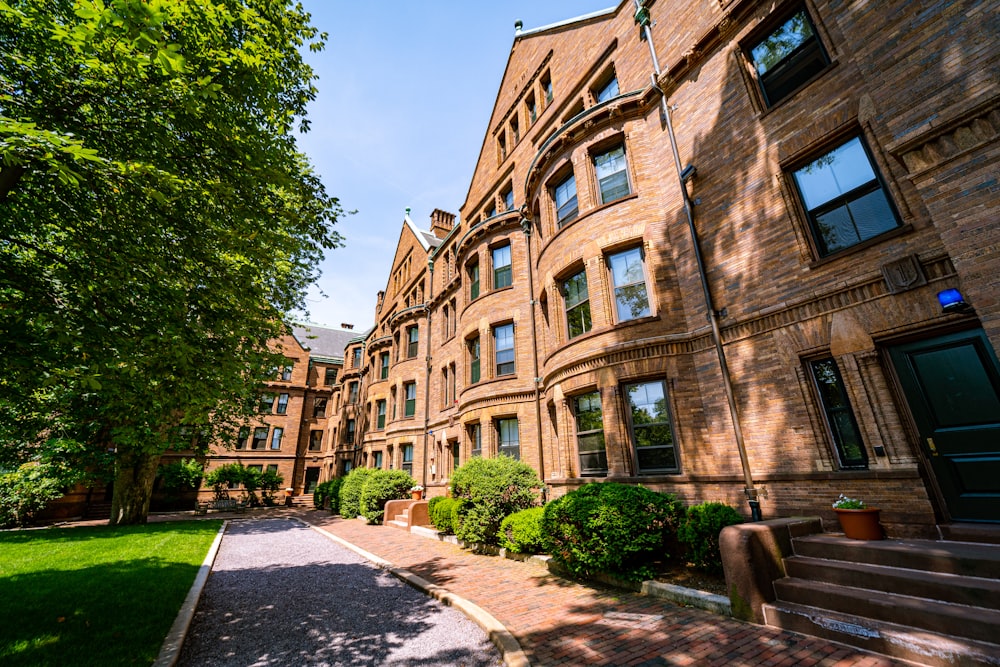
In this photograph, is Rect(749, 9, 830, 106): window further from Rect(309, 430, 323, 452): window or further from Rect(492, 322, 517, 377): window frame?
Rect(309, 430, 323, 452): window

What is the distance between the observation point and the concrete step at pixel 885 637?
3.40m

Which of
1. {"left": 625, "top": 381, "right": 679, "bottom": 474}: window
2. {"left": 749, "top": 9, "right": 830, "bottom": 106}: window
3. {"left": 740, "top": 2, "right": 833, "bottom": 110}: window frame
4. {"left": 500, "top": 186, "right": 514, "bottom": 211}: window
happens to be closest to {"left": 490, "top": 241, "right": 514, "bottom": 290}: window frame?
{"left": 500, "top": 186, "right": 514, "bottom": 211}: window

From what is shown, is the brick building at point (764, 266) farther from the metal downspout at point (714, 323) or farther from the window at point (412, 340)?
the window at point (412, 340)

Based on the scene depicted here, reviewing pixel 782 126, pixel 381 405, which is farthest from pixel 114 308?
pixel 381 405

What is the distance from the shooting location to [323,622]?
18.9 feet

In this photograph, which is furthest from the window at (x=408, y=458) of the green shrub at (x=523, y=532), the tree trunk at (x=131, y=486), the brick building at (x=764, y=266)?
the green shrub at (x=523, y=532)

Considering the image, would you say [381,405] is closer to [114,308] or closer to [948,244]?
[114,308]

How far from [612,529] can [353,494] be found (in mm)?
16406

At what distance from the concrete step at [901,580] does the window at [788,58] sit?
26.6 ft

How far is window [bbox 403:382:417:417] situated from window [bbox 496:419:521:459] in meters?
8.08

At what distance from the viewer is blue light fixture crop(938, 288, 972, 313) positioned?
524 cm

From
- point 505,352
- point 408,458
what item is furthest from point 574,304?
point 408,458

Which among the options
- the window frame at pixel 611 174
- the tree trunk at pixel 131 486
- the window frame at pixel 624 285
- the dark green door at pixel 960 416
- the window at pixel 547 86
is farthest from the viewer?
the tree trunk at pixel 131 486

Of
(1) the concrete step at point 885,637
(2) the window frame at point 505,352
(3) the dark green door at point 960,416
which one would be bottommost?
(1) the concrete step at point 885,637
